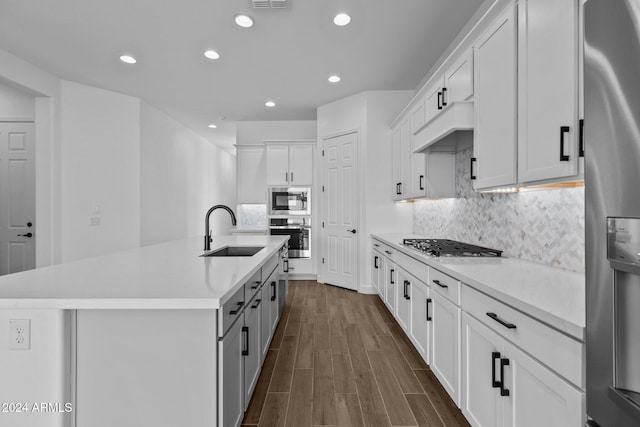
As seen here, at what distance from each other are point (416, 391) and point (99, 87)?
5.53 meters

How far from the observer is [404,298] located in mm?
2691

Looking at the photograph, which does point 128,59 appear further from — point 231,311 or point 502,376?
point 502,376

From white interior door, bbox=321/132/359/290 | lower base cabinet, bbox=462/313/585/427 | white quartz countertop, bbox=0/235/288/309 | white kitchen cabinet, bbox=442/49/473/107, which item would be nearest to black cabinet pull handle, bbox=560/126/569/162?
lower base cabinet, bbox=462/313/585/427

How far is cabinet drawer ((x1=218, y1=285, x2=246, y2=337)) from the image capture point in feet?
3.90

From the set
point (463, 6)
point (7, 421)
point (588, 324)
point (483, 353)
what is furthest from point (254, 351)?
point (463, 6)

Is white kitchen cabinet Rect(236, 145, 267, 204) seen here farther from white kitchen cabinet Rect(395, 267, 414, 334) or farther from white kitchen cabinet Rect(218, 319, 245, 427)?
white kitchen cabinet Rect(218, 319, 245, 427)

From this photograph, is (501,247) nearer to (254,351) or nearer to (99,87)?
(254,351)

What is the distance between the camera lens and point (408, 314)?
2.55m

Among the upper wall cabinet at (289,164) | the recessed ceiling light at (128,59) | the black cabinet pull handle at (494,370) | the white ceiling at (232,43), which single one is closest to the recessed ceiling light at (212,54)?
the white ceiling at (232,43)

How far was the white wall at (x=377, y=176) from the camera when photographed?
4441 mm

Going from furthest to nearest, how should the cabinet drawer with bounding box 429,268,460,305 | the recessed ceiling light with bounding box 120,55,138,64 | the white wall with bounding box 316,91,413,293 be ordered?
1. the white wall with bounding box 316,91,413,293
2. the recessed ceiling light with bounding box 120,55,138,64
3. the cabinet drawer with bounding box 429,268,460,305

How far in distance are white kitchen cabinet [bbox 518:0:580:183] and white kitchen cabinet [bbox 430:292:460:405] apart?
849mm

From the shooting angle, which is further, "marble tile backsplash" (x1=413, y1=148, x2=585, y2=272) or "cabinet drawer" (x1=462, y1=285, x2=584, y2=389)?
"marble tile backsplash" (x1=413, y1=148, x2=585, y2=272)

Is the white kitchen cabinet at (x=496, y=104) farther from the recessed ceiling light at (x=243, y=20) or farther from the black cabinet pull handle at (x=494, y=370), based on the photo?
the recessed ceiling light at (x=243, y=20)
